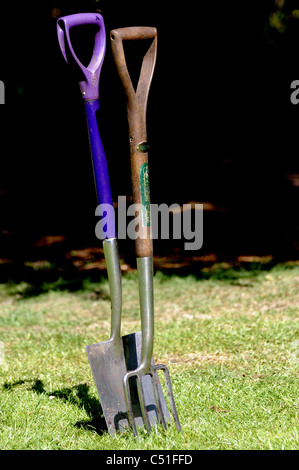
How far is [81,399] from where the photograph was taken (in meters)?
3.88

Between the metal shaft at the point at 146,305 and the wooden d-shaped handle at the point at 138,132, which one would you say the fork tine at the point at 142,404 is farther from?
the wooden d-shaped handle at the point at 138,132

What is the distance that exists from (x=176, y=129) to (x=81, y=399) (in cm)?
828

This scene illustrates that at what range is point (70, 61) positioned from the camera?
128 inches

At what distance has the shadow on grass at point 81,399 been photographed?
352 centimetres

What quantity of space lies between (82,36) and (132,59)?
130cm

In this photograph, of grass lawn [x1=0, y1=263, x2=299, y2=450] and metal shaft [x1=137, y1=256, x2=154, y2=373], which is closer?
metal shaft [x1=137, y1=256, x2=154, y2=373]

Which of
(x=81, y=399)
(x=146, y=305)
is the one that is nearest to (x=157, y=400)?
(x=146, y=305)

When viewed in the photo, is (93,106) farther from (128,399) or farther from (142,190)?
(128,399)

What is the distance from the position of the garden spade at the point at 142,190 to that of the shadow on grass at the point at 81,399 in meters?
0.37

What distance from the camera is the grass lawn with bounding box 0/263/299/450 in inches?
131

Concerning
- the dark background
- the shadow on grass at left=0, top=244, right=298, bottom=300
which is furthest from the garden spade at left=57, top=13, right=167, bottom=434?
the dark background

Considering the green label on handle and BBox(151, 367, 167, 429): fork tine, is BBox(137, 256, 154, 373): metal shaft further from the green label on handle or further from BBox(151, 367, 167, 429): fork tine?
the green label on handle

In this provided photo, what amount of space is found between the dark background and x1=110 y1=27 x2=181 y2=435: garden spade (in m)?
3.74

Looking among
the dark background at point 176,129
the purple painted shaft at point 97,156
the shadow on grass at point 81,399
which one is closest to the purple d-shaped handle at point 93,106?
the purple painted shaft at point 97,156
